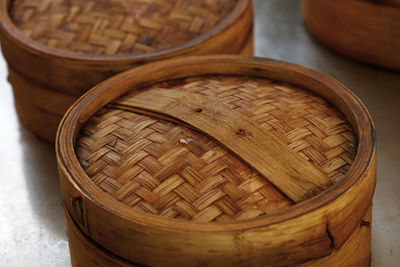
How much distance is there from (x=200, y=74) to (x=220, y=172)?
0.54 metres

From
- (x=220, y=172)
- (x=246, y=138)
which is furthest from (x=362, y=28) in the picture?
(x=220, y=172)

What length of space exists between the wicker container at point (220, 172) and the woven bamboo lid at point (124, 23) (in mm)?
340

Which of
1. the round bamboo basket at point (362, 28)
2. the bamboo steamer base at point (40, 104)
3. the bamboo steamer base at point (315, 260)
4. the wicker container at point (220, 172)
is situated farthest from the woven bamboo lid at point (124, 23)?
the bamboo steamer base at point (315, 260)

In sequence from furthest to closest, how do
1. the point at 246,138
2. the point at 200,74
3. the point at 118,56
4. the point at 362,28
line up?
the point at 362,28, the point at 118,56, the point at 200,74, the point at 246,138

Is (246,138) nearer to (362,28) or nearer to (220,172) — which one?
(220,172)

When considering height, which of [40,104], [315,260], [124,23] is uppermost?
[124,23]

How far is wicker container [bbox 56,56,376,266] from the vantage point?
1.37 meters

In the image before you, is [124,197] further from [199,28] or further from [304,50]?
[304,50]

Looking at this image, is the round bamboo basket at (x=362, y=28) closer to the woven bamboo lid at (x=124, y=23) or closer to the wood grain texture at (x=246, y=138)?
the woven bamboo lid at (x=124, y=23)

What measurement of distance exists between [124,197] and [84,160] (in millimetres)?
212

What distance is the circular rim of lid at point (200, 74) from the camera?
1.37 metres

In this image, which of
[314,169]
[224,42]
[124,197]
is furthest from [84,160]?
[224,42]

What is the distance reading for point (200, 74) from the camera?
199cm

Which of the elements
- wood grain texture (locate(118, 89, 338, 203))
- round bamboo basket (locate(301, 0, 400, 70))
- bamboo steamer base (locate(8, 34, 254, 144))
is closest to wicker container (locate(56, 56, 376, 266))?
wood grain texture (locate(118, 89, 338, 203))
